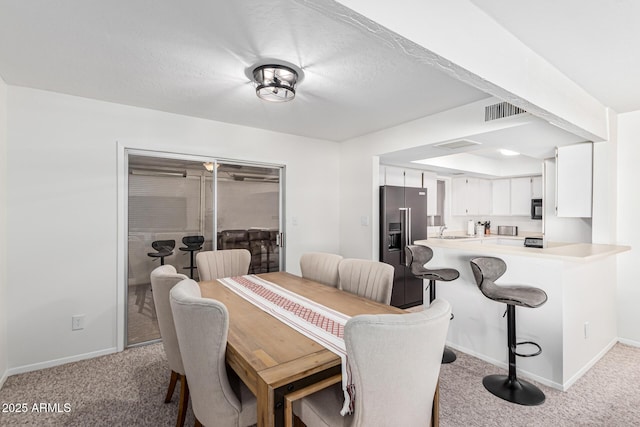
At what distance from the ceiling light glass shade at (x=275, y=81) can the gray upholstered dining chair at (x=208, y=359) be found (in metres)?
1.63

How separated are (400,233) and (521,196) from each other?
292 cm

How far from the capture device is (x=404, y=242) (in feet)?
14.0

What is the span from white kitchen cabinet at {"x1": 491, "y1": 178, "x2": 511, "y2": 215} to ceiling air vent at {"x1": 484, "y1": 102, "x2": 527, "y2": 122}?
3.62 m

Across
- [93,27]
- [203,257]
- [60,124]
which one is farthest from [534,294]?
[60,124]

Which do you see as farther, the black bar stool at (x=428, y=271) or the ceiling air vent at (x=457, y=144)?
the ceiling air vent at (x=457, y=144)

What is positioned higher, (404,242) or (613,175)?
(613,175)

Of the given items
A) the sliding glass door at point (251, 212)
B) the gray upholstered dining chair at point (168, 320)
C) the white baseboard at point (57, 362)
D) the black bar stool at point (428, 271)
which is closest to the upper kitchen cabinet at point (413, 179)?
the sliding glass door at point (251, 212)

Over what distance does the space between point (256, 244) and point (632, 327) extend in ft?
13.6

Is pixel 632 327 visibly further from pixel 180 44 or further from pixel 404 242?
pixel 180 44

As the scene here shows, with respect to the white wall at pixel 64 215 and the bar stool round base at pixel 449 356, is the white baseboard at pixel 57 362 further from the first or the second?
the bar stool round base at pixel 449 356

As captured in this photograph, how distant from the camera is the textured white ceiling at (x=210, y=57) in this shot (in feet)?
5.35

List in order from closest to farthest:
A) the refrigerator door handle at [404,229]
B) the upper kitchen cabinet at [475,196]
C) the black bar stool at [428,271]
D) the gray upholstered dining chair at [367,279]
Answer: the gray upholstered dining chair at [367,279]
the black bar stool at [428,271]
the refrigerator door handle at [404,229]
the upper kitchen cabinet at [475,196]

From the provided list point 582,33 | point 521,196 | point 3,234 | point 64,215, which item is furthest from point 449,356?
point 521,196

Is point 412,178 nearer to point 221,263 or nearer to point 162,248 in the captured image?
point 221,263
